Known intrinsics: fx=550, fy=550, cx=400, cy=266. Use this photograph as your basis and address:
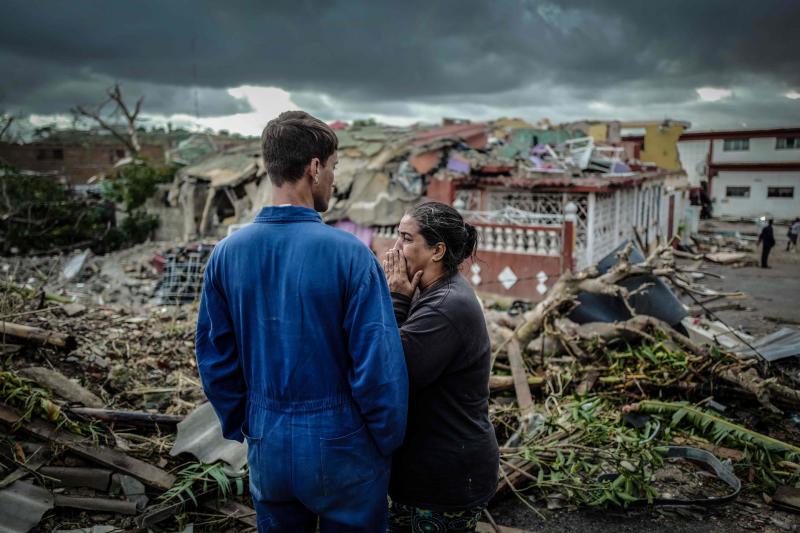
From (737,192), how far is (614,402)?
93.6 feet

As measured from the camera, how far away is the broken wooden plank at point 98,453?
2.96m

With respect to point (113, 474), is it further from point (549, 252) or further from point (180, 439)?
point (549, 252)

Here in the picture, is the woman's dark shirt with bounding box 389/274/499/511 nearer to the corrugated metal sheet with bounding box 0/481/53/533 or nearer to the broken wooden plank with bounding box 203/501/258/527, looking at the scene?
the broken wooden plank with bounding box 203/501/258/527

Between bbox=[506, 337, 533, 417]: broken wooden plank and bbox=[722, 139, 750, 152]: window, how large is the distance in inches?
1135

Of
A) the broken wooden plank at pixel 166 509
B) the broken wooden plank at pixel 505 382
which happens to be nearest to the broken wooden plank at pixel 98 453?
the broken wooden plank at pixel 166 509

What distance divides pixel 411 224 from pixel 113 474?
2.23 meters

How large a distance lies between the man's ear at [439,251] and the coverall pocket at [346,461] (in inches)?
26.0

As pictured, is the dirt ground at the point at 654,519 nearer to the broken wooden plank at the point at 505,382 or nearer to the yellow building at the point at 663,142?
the broken wooden plank at the point at 505,382

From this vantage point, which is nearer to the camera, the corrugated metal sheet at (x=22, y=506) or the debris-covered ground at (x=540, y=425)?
the corrugated metal sheet at (x=22, y=506)

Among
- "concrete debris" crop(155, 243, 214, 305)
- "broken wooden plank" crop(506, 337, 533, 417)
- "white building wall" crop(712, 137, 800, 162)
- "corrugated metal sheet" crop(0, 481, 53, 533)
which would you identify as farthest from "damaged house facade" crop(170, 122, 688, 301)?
"white building wall" crop(712, 137, 800, 162)

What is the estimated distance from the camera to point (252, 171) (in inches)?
614

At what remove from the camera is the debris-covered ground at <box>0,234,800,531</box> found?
294 centimetres

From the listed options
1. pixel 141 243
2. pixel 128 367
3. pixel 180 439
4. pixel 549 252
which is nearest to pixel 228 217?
pixel 141 243

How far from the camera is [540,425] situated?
3.73 metres
